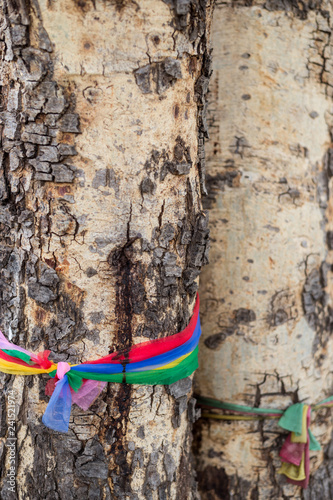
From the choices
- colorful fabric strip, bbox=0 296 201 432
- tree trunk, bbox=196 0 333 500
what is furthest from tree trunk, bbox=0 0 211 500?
tree trunk, bbox=196 0 333 500

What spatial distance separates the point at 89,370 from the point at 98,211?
43 centimetres

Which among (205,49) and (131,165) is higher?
(205,49)

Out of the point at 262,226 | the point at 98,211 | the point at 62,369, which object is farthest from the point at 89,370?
the point at 262,226

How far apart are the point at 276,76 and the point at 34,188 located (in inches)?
39.3

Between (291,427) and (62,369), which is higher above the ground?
(62,369)

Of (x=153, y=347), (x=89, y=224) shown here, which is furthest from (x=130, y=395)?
(x=89, y=224)

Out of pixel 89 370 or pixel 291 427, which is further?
pixel 291 427

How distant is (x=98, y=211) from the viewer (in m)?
1.33

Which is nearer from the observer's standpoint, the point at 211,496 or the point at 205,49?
the point at 205,49

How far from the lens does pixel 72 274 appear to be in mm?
1347

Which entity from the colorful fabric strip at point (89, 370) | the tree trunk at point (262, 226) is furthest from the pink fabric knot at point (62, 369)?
the tree trunk at point (262, 226)

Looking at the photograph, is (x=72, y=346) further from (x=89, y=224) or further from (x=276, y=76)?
→ (x=276, y=76)

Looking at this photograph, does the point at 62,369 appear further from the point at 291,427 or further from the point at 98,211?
the point at 291,427

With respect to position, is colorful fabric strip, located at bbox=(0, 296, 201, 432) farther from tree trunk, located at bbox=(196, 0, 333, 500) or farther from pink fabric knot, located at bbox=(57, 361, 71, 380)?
tree trunk, located at bbox=(196, 0, 333, 500)
